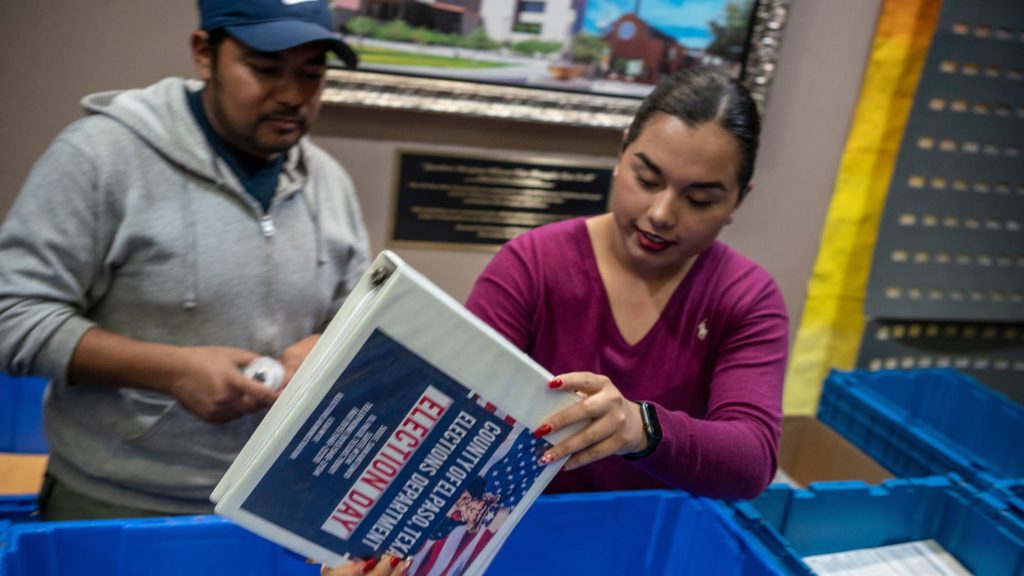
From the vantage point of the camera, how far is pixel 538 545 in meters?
0.88

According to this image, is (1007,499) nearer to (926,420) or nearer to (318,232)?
(926,420)

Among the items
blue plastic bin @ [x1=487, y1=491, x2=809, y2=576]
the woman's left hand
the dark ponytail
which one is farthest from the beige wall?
the woman's left hand

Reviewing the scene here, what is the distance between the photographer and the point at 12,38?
59.1 inches

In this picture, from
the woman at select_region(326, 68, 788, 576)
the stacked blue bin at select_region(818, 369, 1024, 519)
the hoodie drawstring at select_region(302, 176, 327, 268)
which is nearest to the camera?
the woman at select_region(326, 68, 788, 576)

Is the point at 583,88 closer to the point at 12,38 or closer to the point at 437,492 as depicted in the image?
the point at 12,38

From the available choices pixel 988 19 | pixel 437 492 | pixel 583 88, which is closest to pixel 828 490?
pixel 437 492

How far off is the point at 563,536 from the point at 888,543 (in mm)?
592

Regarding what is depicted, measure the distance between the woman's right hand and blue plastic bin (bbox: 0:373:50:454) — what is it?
1082 millimetres

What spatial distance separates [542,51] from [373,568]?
139cm

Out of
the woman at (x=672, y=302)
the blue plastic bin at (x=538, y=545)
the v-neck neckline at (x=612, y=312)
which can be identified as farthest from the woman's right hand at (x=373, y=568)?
the v-neck neckline at (x=612, y=312)

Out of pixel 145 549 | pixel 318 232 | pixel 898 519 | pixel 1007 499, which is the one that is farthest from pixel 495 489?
pixel 1007 499

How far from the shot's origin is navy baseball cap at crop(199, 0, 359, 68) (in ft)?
3.15

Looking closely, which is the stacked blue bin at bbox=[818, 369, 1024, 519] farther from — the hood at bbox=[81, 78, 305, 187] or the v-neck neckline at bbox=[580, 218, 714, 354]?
the hood at bbox=[81, 78, 305, 187]

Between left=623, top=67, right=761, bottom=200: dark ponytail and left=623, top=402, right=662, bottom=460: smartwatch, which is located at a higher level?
left=623, top=67, right=761, bottom=200: dark ponytail
